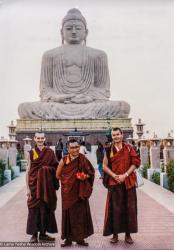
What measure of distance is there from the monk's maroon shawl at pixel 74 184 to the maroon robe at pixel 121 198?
0.24 m

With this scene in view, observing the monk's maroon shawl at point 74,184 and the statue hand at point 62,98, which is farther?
the statue hand at point 62,98

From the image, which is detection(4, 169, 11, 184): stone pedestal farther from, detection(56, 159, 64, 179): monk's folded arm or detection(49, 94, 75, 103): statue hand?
detection(49, 94, 75, 103): statue hand

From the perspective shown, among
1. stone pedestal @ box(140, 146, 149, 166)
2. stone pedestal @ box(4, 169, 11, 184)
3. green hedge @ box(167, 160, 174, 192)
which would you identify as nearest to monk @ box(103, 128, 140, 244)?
green hedge @ box(167, 160, 174, 192)

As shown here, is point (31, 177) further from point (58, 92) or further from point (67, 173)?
point (58, 92)

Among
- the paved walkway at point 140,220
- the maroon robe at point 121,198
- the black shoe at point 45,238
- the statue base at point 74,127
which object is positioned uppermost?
the statue base at point 74,127

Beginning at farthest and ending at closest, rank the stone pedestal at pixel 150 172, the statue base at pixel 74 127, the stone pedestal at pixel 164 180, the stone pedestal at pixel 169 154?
the statue base at pixel 74 127, the stone pedestal at pixel 150 172, the stone pedestal at pixel 169 154, the stone pedestal at pixel 164 180

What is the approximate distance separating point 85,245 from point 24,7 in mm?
2179

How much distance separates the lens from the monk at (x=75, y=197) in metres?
3.95

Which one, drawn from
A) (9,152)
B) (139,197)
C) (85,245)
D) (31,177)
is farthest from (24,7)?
(9,152)

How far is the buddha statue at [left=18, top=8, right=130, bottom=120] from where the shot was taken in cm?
2005

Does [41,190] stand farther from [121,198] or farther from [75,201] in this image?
[121,198]

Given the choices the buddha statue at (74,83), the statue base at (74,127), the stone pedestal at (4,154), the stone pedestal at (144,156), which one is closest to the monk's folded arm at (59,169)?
the stone pedestal at (4,154)

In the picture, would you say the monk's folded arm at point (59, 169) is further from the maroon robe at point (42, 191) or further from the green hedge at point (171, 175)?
the green hedge at point (171, 175)

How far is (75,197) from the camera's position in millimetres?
3955
